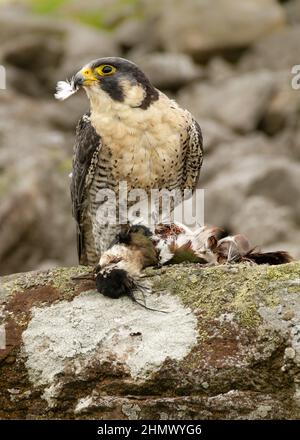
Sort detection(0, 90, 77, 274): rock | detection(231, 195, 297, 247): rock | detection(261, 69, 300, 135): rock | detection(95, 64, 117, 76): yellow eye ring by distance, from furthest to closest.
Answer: detection(261, 69, 300, 135): rock → detection(231, 195, 297, 247): rock → detection(0, 90, 77, 274): rock → detection(95, 64, 117, 76): yellow eye ring

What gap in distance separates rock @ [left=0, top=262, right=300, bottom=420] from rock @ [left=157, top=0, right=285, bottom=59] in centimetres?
1712

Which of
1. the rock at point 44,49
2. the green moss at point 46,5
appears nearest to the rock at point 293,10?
the rock at point 44,49

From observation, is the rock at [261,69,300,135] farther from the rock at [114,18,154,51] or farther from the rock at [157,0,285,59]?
the rock at [114,18,154,51]

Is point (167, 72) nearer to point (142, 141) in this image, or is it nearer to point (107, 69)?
point (107, 69)

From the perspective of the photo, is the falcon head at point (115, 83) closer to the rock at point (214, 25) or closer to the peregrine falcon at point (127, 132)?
the peregrine falcon at point (127, 132)

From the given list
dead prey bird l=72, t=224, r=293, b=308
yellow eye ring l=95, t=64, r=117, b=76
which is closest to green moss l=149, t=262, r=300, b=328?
dead prey bird l=72, t=224, r=293, b=308

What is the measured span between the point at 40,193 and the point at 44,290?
8.21 m

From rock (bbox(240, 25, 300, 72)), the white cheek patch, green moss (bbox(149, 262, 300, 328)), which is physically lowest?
green moss (bbox(149, 262, 300, 328))

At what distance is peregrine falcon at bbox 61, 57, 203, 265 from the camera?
6379 millimetres

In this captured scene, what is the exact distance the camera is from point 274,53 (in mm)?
21578

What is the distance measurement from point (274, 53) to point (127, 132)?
15.9m

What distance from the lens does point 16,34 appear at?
74.5ft

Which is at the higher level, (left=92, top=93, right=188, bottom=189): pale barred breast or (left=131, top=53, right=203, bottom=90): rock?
(left=131, top=53, right=203, bottom=90): rock
